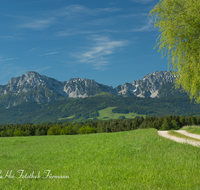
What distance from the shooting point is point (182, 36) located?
18.2m

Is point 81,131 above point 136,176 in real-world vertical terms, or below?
below

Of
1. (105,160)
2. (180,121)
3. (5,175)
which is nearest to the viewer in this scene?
(5,175)

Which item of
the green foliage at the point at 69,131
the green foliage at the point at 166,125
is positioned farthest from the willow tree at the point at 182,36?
the green foliage at the point at 69,131

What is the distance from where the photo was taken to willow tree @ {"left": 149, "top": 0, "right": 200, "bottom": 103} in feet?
57.0

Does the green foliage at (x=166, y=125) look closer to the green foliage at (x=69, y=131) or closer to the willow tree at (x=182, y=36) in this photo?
the green foliage at (x=69, y=131)

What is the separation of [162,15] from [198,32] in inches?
170

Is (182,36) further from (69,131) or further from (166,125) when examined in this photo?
(69,131)

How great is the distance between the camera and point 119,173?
1031 cm

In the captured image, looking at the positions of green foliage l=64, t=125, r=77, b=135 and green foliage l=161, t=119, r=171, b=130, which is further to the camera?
green foliage l=64, t=125, r=77, b=135

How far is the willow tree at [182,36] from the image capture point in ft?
57.0

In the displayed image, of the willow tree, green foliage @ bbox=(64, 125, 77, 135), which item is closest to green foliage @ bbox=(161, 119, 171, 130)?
green foliage @ bbox=(64, 125, 77, 135)

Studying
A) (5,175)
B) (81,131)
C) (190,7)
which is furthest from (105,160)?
(81,131)

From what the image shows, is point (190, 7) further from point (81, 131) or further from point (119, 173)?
point (81, 131)

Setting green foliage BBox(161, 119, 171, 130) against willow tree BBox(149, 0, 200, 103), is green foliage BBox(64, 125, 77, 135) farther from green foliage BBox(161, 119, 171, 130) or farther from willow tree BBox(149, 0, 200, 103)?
willow tree BBox(149, 0, 200, 103)
